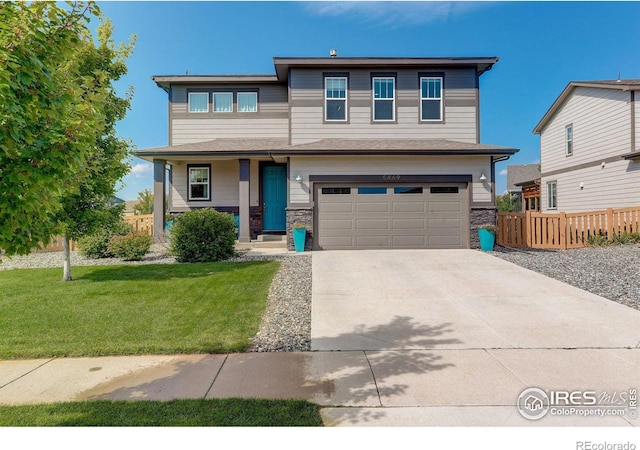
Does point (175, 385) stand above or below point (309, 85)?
below

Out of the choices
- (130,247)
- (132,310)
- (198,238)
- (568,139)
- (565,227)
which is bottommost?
(132,310)

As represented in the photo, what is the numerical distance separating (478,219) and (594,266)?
3.71 metres

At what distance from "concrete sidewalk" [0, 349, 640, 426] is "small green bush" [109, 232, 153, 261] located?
6.92 meters

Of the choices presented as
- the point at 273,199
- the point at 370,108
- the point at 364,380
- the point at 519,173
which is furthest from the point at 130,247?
the point at 519,173

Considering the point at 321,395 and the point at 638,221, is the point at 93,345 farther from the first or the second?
the point at 638,221

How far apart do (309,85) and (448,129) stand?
5673 millimetres

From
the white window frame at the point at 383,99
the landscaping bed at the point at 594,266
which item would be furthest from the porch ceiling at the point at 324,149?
the landscaping bed at the point at 594,266

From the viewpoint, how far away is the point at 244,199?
42.0ft

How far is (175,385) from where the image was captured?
11.4 feet

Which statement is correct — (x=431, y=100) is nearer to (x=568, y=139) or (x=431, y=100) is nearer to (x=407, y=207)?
(x=407, y=207)

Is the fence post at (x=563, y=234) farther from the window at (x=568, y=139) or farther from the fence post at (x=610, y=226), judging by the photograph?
the window at (x=568, y=139)

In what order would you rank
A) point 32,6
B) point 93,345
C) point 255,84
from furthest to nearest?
point 255,84, point 93,345, point 32,6

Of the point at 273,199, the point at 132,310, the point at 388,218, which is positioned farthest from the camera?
the point at 273,199
